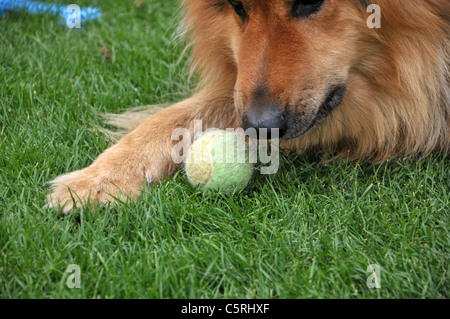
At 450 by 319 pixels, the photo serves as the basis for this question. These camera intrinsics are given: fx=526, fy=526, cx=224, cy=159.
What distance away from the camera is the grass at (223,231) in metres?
1.92

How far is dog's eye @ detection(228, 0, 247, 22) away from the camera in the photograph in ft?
8.07

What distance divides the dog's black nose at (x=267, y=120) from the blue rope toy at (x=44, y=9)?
9.10 ft

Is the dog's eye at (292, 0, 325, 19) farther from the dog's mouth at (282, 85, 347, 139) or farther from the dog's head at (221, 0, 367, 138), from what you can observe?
the dog's mouth at (282, 85, 347, 139)

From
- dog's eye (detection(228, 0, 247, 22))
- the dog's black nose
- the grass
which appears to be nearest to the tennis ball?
the grass

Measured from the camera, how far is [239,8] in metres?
2.50

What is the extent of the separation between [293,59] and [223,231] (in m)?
0.80

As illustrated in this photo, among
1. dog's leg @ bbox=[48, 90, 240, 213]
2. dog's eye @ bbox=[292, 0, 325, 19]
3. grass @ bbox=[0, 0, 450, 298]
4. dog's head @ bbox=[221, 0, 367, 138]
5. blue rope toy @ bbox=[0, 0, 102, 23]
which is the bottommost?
grass @ bbox=[0, 0, 450, 298]

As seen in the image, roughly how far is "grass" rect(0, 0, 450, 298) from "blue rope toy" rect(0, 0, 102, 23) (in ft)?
4.72

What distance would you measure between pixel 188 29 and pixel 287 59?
0.94 meters

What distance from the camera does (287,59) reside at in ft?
7.52

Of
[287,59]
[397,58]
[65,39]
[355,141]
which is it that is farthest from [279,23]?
[65,39]

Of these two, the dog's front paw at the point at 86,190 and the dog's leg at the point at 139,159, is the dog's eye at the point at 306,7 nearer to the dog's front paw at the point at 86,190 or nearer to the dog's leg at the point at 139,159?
the dog's leg at the point at 139,159

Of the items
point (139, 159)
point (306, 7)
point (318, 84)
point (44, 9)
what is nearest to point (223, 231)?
point (139, 159)

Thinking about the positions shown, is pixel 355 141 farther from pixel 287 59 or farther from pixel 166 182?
pixel 166 182
